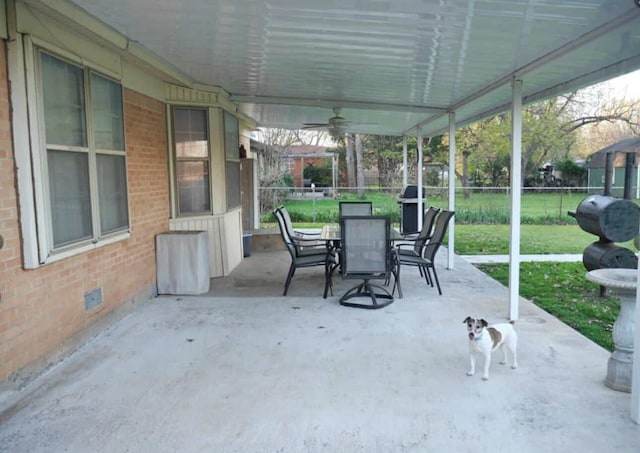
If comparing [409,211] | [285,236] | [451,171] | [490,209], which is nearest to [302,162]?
[490,209]

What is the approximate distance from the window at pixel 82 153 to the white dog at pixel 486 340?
296 cm

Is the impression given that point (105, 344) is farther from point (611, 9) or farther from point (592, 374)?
point (611, 9)

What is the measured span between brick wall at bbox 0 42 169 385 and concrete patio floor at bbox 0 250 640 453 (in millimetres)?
186

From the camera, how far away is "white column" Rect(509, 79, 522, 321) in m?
4.29

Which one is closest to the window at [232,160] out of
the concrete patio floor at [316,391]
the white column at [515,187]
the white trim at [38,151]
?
the concrete patio floor at [316,391]

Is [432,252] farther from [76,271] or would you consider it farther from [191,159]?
[76,271]

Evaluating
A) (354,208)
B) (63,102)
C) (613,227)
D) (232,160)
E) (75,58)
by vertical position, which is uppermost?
(75,58)

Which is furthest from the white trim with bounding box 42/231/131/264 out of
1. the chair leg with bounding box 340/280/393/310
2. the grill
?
the grill

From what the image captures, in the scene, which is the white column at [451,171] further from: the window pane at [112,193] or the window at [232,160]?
the window pane at [112,193]

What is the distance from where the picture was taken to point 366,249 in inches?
193

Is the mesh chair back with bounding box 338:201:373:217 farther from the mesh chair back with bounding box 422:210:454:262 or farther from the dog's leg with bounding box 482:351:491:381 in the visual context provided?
the dog's leg with bounding box 482:351:491:381

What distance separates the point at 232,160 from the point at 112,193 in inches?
115

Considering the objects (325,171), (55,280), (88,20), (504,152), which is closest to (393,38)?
(88,20)

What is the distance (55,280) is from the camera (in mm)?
3398
